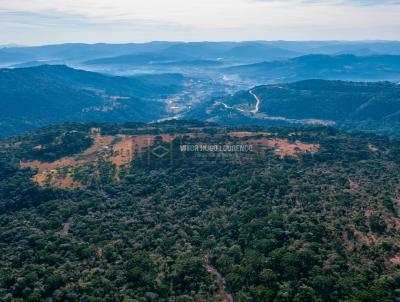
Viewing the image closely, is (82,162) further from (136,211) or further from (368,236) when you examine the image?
(368,236)

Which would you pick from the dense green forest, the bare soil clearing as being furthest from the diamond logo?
the bare soil clearing

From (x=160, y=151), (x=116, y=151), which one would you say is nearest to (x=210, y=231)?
(x=160, y=151)

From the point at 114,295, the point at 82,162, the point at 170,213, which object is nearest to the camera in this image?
the point at 114,295

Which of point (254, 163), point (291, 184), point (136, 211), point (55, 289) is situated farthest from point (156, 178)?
Answer: point (55, 289)

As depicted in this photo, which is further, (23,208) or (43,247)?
(23,208)

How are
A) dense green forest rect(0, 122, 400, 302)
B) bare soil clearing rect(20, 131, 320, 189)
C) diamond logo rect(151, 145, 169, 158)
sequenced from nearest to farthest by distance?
dense green forest rect(0, 122, 400, 302), bare soil clearing rect(20, 131, 320, 189), diamond logo rect(151, 145, 169, 158)

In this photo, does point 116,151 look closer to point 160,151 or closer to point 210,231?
point 160,151

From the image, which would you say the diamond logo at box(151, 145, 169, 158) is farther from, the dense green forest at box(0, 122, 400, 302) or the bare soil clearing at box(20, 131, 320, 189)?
the bare soil clearing at box(20, 131, 320, 189)
